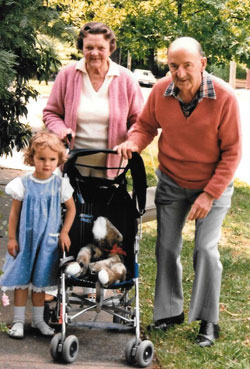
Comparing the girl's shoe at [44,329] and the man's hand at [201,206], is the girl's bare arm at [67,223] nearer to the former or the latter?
the girl's shoe at [44,329]

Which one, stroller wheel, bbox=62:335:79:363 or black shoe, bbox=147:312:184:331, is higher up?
stroller wheel, bbox=62:335:79:363

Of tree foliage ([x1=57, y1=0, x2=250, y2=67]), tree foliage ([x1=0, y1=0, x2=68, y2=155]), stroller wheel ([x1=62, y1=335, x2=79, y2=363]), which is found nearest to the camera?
stroller wheel ([x1=62, y1=335, x2=79, y2=363])

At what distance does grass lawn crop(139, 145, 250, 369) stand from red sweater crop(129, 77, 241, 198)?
0.99m

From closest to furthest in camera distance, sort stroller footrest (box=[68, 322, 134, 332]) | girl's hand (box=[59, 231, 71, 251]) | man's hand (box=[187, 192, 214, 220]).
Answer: stroller footrest (box=[68, 322, 134, 332]) < man's hand (box=[187, 192, 214, 220]) < girl's hand (box=[59, 231, 71, 251])

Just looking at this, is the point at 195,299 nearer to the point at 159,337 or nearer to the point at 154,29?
the point at 159,337

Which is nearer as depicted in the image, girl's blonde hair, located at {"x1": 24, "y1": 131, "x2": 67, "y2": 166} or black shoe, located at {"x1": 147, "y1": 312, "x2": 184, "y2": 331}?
girl's blonde hair, located at {"x1": 24, "y1": 131, "x2": 67, "y2": 166}

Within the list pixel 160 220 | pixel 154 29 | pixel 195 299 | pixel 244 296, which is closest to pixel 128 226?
pixel 160 220

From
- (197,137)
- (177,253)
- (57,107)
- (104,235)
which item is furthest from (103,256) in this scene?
(57,107)

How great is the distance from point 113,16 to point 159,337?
5869 millimetres

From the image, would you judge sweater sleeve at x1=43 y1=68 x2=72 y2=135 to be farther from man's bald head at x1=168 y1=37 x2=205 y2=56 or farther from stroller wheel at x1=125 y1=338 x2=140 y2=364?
stroller wheel at x1=125 y1=338 x2=140 y2=364

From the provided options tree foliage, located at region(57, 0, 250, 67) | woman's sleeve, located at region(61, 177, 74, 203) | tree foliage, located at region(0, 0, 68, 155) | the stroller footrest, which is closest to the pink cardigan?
woman's sleeve, located at region(61, 177, 74, 203)

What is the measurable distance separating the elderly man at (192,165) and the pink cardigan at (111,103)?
0.44 feet

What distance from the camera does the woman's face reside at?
186 inches

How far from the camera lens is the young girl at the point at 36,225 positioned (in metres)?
4.60
